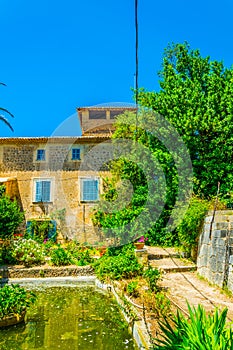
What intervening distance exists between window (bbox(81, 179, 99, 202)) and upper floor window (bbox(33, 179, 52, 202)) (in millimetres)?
2230

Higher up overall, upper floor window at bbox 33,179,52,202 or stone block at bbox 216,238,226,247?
upper floor window at bbox 33,179,52,202

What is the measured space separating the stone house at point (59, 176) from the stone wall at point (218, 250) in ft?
36.8

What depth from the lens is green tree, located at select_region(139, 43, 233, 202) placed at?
16.6m

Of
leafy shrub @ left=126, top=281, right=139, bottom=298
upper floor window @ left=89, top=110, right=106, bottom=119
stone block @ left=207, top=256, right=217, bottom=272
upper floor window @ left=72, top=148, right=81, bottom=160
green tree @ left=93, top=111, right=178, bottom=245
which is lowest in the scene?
leafy shrub @ left=126, top=281, right=139, bottom=298

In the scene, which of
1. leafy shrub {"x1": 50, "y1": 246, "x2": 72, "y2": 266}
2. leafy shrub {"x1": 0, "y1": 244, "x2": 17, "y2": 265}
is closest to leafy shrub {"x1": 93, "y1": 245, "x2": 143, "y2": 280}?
leafy shrub {"x1": 50, "y1": 246, "x2": 72, "y2": 266}

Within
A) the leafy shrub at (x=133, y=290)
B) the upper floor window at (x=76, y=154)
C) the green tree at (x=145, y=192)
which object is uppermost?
the upper floor window at (x=76, y=154)

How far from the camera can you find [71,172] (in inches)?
850

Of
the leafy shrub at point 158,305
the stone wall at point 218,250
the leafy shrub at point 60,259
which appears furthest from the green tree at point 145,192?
the leafy shrub at point 158,305

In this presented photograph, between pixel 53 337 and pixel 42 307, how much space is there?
87.1 inches

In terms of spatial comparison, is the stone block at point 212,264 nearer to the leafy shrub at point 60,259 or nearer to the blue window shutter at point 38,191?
the leafy shrub at point 60,259

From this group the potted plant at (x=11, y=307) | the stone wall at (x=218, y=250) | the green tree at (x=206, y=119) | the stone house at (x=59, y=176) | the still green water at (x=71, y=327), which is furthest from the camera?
the stone house at (x=59, y=176)

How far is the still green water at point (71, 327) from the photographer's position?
5.80 meters

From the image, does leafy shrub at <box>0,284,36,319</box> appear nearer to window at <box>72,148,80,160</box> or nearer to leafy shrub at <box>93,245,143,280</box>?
leafy shrub at <box>93,245,143,280</box>

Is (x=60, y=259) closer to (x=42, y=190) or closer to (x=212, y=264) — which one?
(x=212, y=264)
